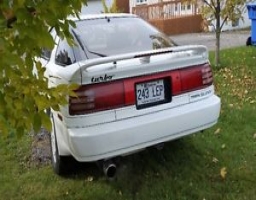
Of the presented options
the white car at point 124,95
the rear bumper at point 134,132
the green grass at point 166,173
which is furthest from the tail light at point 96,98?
the green grass at point 166,173

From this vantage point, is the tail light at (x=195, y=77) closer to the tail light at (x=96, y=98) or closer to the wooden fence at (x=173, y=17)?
the tail light at (x=96, y=98)

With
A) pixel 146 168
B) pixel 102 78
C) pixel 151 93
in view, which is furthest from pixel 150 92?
pixel 146 168

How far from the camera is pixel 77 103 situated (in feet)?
12.3

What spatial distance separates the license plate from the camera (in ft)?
13.1

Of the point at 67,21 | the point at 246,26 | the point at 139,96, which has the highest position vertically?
the point at 67,21

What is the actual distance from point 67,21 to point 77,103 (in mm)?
1521

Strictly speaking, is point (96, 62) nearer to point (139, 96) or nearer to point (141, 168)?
point (139, 96)

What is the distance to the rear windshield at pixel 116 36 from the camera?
4.54m

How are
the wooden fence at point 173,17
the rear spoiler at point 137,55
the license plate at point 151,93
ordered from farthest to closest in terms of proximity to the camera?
the wooden fence at point 173,17 → the license plate at point 151,93 → the rear spoiler at point 137,55

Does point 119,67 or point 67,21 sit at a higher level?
point 67,21

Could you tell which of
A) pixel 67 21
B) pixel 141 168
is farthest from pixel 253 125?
pixel 67 21

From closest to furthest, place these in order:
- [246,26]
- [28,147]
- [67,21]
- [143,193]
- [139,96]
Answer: [67,21] → [139,96] → [143,193] → [28,147] → [246,26]

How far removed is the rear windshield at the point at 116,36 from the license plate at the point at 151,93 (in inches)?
23.3

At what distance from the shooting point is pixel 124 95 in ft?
12.7
